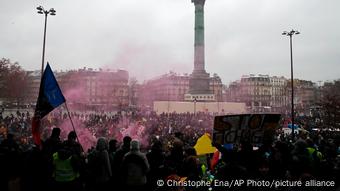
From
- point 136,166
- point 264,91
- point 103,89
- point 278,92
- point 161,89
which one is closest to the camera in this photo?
point 136,166

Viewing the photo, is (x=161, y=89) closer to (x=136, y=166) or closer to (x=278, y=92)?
(x=136, y=166)

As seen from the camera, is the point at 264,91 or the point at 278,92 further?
the point at 278,92

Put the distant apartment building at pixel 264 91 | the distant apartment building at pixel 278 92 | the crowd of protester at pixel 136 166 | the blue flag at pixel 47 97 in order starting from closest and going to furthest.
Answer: the crowd of protester at pixel 136 166
the blue flag at pixel 47 97
the distant apartment building at pixel 278 92
the distant apartment building at pixel 264 91

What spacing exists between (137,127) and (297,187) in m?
13.3

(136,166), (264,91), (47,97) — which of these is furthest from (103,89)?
(264,91)

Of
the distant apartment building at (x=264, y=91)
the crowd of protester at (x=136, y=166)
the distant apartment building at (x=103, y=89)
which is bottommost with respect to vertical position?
the crowd of protester at (x=136, y=166)

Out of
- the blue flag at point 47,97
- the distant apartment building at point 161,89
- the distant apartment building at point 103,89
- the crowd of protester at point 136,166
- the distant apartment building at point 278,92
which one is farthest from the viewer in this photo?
the distant apartment building at point 278,92

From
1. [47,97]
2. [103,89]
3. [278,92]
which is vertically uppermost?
[278,92]

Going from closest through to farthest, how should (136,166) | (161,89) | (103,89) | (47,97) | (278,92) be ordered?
(136,166) < (47,97) < (103,89) < (161,89) < (278,92)

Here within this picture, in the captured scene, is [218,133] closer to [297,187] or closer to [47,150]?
[297,187]

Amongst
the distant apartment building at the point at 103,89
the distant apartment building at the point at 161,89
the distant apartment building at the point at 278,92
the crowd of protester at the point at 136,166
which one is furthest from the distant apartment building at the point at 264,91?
the crowd of protester at the point at 136,166

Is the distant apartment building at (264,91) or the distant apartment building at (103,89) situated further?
the distant apartment building at (264,91)

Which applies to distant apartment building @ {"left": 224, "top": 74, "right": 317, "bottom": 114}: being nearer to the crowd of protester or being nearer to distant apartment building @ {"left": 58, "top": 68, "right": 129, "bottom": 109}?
distant apartment building @ {"left": 58, "top": 68, "right": 129, "bottom": 109}

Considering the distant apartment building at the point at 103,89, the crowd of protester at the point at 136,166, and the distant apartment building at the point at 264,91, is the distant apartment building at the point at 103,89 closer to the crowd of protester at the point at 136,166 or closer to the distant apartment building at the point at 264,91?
the crowd of protester at the point at 136,166
